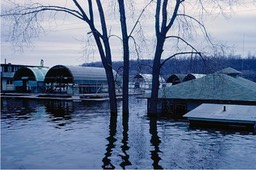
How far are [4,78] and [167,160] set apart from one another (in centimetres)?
4749

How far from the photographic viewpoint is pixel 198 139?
39.5 ft

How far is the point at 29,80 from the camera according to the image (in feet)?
154

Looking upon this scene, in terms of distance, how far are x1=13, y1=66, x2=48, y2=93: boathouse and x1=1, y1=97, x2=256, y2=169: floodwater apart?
31773mm

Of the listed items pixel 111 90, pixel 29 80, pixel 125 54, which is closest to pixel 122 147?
pixel 111 90

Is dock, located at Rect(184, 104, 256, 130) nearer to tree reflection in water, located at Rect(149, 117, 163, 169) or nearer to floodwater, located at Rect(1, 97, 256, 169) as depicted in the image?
floodwater, located at Rect(1, 97, 256, 169)

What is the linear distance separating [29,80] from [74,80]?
392 inches

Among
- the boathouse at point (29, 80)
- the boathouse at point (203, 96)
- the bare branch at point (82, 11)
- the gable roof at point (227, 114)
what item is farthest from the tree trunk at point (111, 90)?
the boathouse at point (29, 80)

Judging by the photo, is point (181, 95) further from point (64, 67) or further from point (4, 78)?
point (4, 78)

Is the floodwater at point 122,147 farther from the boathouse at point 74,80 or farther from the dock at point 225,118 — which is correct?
the boathouse at point 74,80

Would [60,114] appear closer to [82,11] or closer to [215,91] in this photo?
[82,11]

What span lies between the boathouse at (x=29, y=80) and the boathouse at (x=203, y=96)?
26.5 metres

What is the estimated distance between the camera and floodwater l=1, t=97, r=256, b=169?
8.46m

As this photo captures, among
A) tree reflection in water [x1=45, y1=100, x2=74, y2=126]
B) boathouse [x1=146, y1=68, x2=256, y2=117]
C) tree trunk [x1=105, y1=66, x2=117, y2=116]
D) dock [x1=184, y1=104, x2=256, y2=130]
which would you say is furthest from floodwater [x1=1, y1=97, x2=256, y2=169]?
boathouse [x1=146, y1=68, x2=256, y2=117]

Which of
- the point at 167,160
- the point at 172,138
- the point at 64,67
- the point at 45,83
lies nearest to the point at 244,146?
the point at 172,138
